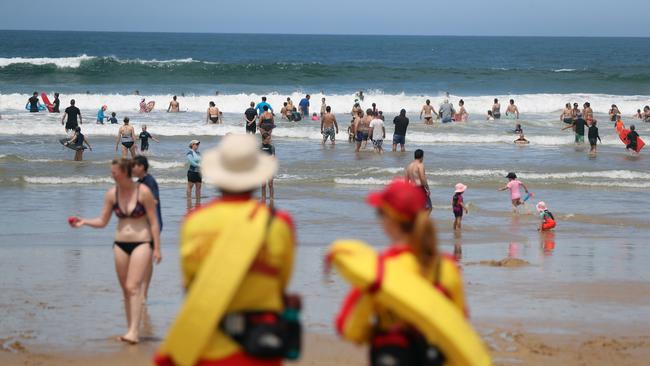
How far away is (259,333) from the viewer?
400cm

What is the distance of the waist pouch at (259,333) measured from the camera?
3988 millimetres

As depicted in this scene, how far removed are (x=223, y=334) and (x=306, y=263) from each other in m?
7.60

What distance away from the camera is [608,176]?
22.3m

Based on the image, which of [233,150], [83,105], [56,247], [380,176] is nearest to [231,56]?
[83,105]

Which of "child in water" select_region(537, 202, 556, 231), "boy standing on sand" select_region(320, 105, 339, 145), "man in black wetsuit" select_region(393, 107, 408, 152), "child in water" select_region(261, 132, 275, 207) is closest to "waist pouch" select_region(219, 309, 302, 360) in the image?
"child in water" select_region(537, 202, 556, 231)

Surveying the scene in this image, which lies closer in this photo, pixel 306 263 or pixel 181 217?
pixel 306 263

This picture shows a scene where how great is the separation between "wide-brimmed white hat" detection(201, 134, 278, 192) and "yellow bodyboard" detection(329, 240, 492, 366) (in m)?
0.48

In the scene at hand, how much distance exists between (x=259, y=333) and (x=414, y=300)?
2.11 ft

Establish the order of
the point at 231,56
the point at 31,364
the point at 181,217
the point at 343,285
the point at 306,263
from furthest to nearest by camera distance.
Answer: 1. the point at 231,56
2. the point at 181,217
3. the point at 306,263
4. the point at 343,285
5. the point at 31,364

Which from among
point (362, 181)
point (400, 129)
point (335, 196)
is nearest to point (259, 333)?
point (335, 196)

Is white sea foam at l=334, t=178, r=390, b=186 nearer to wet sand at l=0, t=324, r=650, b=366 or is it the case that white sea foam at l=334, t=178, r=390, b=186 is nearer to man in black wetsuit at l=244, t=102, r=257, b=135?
man in black wetsuit at l=244, t=102, r=257, b=135

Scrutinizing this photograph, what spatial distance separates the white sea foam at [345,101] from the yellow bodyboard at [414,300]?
116ft

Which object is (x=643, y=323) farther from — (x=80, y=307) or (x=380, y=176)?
(x=380, y=176)

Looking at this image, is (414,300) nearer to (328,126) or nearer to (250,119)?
(250,119)
